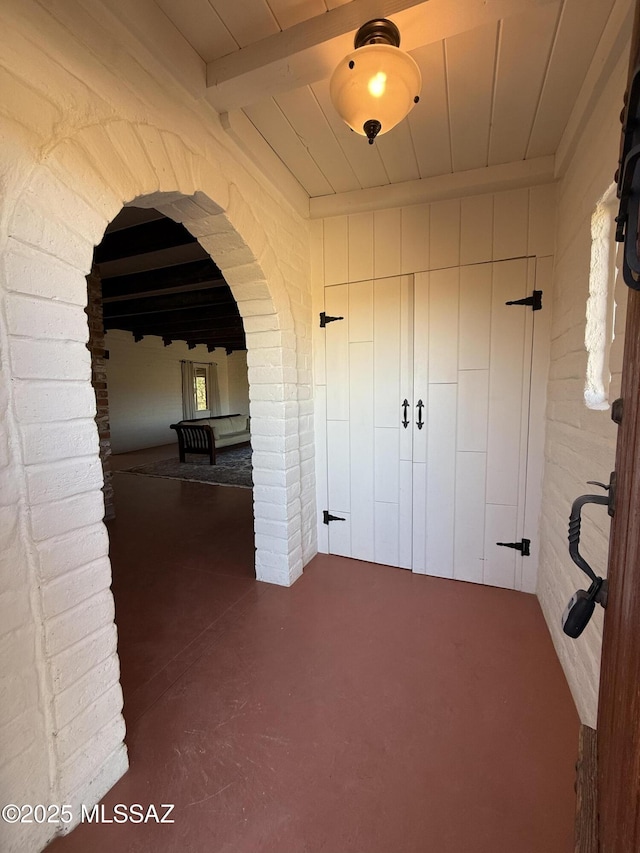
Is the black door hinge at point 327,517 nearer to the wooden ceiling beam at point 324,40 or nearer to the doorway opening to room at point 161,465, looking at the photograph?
the doorway opening to room at point 161,465

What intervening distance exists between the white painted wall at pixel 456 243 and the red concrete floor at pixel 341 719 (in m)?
0.87

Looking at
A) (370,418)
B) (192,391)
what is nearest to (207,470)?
(370,418)

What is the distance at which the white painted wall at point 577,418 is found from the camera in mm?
1254

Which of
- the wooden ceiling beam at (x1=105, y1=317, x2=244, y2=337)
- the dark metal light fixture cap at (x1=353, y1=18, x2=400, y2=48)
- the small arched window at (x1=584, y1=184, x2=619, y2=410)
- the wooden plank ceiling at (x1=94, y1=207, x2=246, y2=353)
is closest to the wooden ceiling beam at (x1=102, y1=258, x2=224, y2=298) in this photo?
the wooden plank ceiling at (x1=94, y1=207, x2=246, y2=353)

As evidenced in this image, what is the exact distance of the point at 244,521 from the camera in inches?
145

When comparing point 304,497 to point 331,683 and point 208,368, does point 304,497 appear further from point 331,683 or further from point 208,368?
point 208,368

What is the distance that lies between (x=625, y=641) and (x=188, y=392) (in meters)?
10.1

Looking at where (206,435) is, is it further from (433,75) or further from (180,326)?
(433,75)

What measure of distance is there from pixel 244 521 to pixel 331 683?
2.21 meters

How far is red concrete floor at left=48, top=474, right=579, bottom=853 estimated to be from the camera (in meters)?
1.10

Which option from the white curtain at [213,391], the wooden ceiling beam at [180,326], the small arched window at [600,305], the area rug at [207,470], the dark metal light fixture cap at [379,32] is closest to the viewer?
the dark metal light fixture cap at [379,32]

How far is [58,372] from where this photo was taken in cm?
101

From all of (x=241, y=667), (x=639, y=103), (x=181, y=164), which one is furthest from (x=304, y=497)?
(x=639, y=103)

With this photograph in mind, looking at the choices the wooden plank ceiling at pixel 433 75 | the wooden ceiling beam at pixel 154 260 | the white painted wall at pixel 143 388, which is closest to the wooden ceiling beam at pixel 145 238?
the wooden ceiling beam at pixel 154 260
